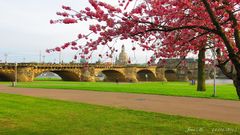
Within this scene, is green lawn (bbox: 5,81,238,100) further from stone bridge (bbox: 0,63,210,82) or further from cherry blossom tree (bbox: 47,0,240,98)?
cherry blossom tree (bbox: 47,0,240,98)

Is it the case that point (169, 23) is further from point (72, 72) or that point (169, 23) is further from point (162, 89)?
point (72, 72)

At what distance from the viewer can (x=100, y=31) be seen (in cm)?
783

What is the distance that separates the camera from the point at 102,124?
13844 millimetres

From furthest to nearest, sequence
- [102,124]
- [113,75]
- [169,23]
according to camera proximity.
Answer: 1. [113,75]
2. [102,124]
3. [169,23]

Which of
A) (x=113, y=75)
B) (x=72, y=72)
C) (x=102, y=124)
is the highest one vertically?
(x=72, y=72)

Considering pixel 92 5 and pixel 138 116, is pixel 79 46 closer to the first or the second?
pixel 92 5

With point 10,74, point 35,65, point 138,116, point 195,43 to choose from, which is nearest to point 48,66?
point 35,65

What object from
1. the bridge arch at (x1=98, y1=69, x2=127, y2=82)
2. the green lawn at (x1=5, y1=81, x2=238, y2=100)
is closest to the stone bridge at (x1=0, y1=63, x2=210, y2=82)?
the bridge arch at (x1=98, y1=69, x2=127, y2=82)

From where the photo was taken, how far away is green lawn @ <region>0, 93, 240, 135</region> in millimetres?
12367

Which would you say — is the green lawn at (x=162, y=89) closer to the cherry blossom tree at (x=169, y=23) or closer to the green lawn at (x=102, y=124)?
the green lawn at (x=102, y=124)

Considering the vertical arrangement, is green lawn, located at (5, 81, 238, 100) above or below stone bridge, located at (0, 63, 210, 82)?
below

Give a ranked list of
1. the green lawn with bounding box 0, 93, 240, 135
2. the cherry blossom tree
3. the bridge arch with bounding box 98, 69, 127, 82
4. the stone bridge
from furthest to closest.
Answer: the bridge arch with bounding box 98, 69, 127, 82 → the stone bridge → the green lawn with bounding box 0, 93, 240, 135 → the cherry blossom tree

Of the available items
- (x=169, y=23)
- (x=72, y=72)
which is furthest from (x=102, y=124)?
(x=72, y=72)

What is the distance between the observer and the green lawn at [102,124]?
12367 millimetres
